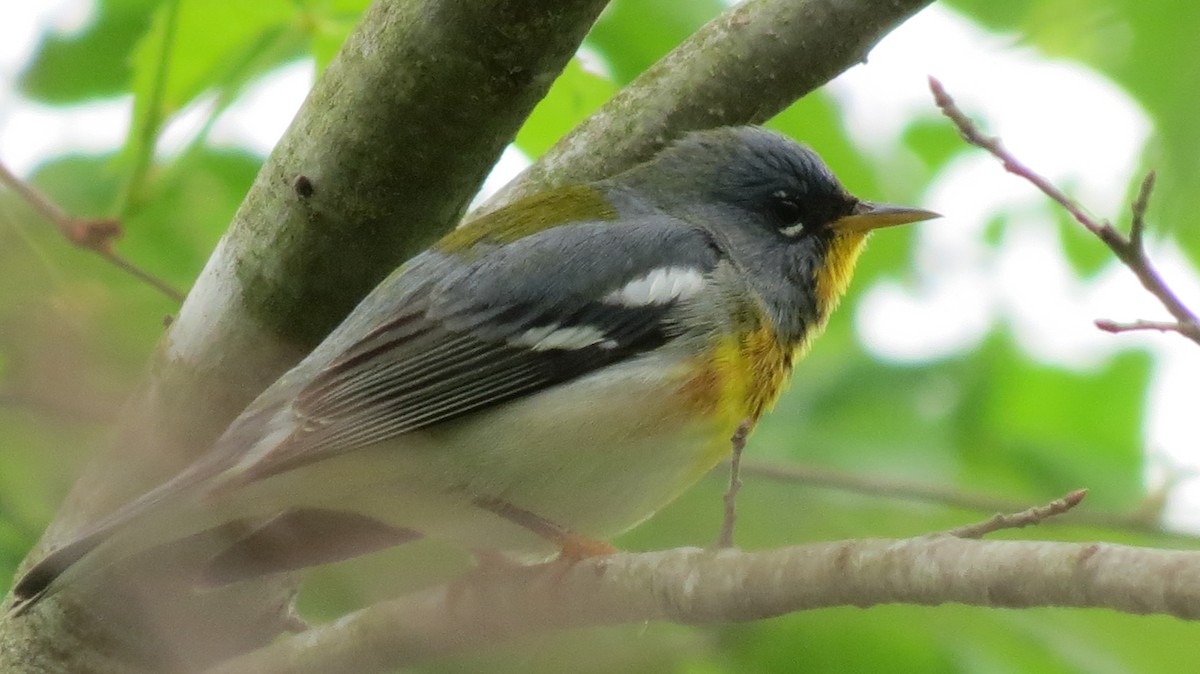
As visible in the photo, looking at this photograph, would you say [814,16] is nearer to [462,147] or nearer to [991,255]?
[462,147]

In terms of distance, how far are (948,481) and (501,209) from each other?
166 centimetres

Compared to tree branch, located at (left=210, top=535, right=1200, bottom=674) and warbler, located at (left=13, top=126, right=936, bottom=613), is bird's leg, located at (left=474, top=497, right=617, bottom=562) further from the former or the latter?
tree branch, located at (left=210, top=535, right=1200, bottom=674)

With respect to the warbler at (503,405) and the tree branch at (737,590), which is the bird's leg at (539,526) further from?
the tree branch at (737,590)

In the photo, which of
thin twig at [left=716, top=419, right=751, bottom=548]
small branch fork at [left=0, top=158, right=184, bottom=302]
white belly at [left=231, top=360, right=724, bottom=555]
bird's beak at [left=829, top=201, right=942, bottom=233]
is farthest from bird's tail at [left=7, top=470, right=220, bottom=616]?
bird's beak at [left=829, top=201, right=942, bottom=233]

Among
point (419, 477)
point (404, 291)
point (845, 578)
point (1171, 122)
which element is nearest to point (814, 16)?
point (1171, 122)

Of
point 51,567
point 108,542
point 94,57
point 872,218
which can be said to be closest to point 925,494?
point 872,218

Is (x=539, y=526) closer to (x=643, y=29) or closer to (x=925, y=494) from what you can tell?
(x=925, y=494)

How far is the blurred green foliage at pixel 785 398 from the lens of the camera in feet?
8.95

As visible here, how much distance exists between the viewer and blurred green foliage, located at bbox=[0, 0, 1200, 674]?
2729 mm

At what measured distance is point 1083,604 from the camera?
1.90 m

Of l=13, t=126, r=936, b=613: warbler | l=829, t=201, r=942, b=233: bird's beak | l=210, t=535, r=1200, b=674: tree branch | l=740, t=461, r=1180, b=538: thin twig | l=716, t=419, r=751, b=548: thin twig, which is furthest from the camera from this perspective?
l=829, t=201, r=942, b=233: bird's beak

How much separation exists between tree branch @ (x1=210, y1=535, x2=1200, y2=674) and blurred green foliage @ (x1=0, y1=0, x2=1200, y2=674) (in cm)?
12

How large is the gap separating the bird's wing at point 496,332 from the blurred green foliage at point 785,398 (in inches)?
17.3

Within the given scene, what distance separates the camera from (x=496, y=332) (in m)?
3.44
